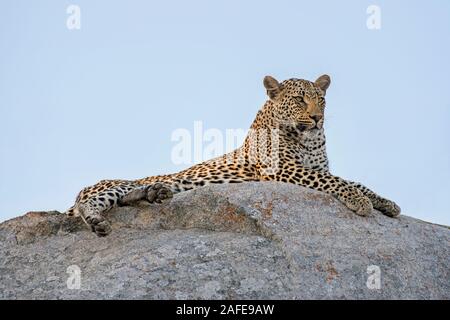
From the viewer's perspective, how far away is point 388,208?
13055 millimetres

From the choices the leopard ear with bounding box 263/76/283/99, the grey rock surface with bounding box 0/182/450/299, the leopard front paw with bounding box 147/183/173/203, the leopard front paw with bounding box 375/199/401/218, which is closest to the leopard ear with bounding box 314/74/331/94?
the leopard ear with bounding box 263/76/283/99

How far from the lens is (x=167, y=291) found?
1026cm

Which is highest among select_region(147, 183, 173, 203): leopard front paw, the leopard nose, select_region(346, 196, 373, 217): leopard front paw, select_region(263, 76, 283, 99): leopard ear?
select_region(263, 76, 283, 99): leopard ear

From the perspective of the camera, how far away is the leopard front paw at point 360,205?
12.5m

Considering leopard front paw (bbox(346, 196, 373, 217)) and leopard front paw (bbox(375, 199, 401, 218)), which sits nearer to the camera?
leopard front paw (bbox(346, 196, 373, 217))

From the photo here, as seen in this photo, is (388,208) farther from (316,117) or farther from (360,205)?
(316,117)

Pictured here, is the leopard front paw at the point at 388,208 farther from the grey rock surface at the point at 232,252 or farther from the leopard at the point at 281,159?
the grey rock surface at the point at 232,252

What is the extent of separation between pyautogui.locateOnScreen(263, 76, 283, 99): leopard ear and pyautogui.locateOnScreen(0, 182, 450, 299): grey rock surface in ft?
14.2

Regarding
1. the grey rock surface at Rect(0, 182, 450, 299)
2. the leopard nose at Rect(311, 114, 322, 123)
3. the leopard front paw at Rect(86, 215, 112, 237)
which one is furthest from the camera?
the leopard nose at Rect(311, 114, 322, 123)

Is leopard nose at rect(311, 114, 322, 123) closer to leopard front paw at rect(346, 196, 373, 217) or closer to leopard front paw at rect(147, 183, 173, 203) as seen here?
leopard front paw at rect(346, 196, 373, 217)

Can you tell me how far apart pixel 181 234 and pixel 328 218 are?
85.1 inches

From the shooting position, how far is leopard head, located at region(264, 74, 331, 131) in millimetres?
15523
